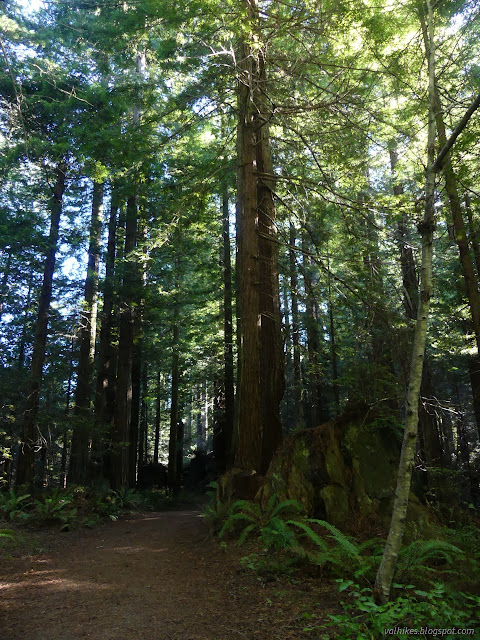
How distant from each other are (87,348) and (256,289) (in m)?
8.81

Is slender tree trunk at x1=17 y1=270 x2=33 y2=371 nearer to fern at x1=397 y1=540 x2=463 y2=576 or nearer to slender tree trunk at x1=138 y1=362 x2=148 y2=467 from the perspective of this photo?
slender tree trunk at x1=138 y1=362 x2=148 y2=467

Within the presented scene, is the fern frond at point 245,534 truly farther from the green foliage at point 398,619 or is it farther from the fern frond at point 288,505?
the green foliage at point 398,619

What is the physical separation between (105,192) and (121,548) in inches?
577

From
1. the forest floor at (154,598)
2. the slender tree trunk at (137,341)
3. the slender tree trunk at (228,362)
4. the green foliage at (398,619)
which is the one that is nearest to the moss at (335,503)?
→ the forest floor at (154,598)

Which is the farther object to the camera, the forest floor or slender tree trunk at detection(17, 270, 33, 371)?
slender tree trunk at detection(17, 270, 33, 371)

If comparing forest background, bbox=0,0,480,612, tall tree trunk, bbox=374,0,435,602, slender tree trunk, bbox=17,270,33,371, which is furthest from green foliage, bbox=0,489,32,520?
slender tree trunk, bbox=17,270,33,371

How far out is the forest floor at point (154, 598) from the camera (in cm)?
369

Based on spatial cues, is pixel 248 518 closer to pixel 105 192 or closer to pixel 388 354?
pixel 388 354

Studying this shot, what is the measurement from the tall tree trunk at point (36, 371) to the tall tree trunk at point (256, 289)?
547cm

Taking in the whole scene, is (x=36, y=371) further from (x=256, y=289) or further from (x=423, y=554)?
(x=423, y=554)

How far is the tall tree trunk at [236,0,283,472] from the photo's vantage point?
8.34 m

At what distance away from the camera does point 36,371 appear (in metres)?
12.6

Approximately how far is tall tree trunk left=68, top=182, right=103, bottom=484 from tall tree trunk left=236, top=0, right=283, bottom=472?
695 centimetres

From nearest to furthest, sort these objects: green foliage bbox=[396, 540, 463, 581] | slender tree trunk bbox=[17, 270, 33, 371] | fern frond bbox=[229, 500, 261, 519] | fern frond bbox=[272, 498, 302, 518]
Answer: green foliage bbox=[396, 540, 463, 581] < fern frond bbox=[272, 498, 302, 518] < fern frond bbox=[229, 500, 261, 519] < slender tree trunk bbox=[17, 270, 33, 371]
